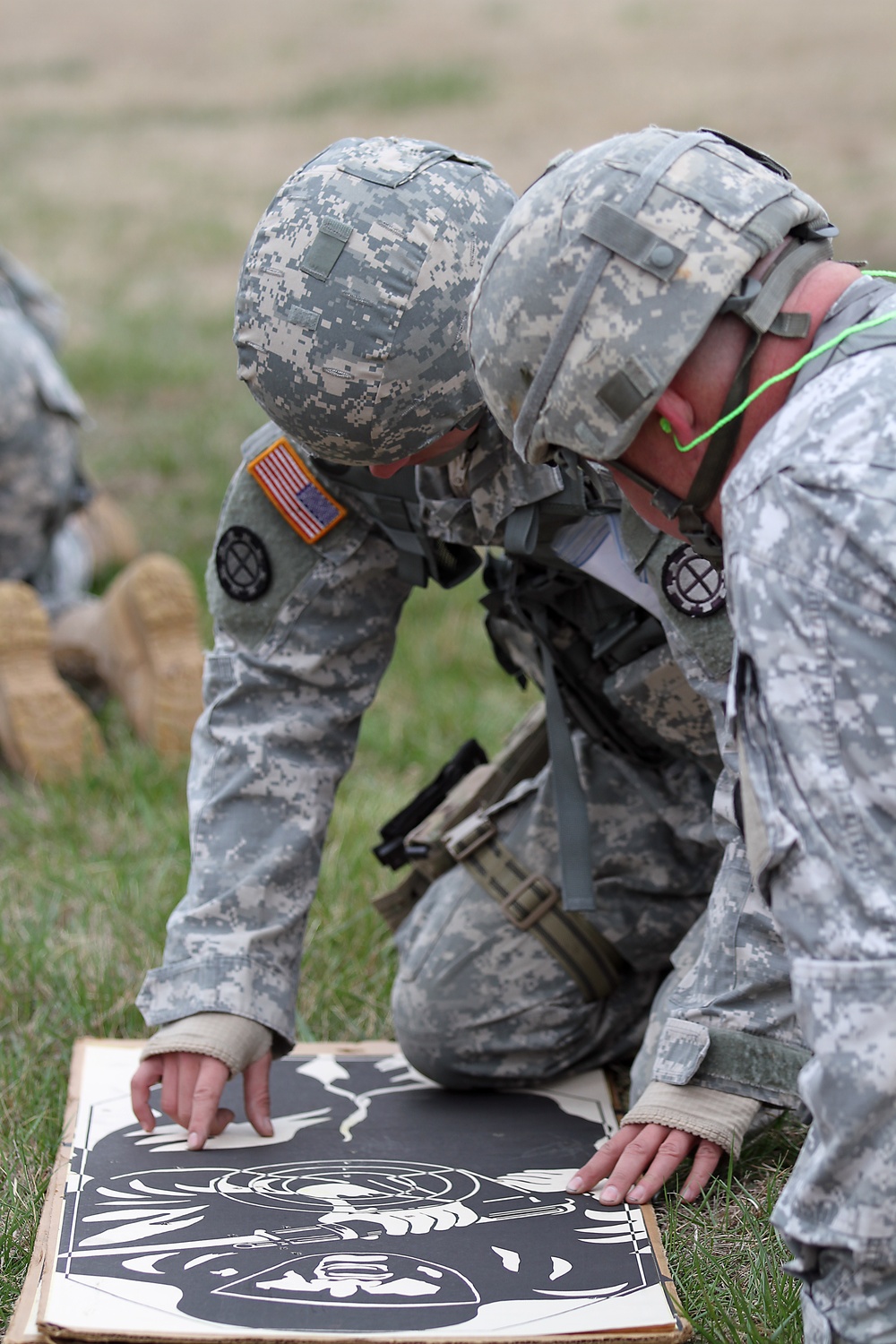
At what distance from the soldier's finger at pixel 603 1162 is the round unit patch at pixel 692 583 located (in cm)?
74

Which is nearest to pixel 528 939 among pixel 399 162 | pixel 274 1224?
pixel 274 1224

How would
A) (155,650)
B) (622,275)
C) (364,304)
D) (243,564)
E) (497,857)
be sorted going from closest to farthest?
1. (622,275)
2. (364,304)
3. (243,564)
4. (497,857)
5. (155,650)

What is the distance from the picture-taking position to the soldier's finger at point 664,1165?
85.0 inches

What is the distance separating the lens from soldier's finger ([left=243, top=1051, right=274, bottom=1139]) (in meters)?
2.50

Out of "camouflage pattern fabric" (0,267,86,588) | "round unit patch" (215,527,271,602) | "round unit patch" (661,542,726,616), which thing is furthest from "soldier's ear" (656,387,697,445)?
"camouflage pattern fabric" (0,267,86,588)

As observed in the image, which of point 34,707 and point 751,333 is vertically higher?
point 751,333

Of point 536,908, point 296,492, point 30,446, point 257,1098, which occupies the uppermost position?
point 296,492

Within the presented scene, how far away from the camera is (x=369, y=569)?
2.63 metres

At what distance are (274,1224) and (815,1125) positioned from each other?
3.30ft

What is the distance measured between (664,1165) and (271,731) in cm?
94

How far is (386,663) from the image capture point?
280 cm

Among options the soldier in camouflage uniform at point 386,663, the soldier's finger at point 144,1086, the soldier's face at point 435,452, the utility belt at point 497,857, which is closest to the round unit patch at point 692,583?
the soldier in camouflage uniform at point 386,663

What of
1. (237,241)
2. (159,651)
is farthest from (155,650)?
(237,241)

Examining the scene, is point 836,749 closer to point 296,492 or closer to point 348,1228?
point 348,1228
